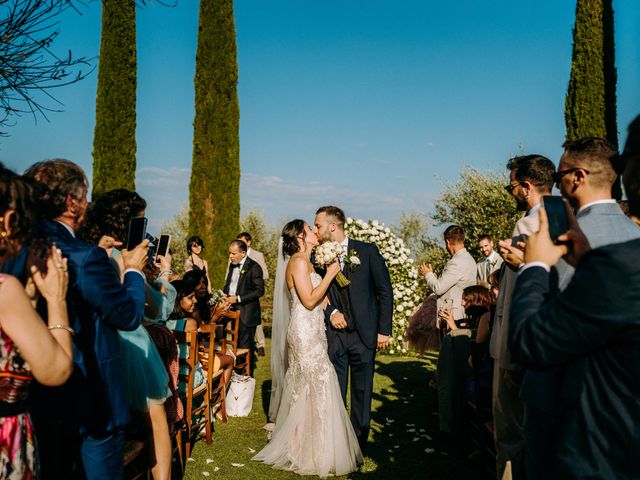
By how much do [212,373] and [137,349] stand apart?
7.73 ft

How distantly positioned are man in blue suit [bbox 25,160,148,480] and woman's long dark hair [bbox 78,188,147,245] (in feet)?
2.00

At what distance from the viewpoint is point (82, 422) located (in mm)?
2631

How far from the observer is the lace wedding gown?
17.2 feet

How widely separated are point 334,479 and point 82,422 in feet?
10.1

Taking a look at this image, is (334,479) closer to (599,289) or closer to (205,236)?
(599,289)

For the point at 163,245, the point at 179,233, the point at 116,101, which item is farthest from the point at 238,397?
the point at 179,233

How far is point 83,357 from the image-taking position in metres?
2.62

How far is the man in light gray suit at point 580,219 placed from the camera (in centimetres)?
231

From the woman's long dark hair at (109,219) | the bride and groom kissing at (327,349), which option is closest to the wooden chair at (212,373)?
the bride and groom kissing at (327,349)

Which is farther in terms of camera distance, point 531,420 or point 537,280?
point 531,420

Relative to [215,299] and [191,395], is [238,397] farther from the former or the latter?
[191,395]

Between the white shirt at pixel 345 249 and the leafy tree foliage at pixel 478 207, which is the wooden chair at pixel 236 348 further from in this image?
the leafy tree foliage at pixel 478 207

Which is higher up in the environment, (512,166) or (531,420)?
(512,166)

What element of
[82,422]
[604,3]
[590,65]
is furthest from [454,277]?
[604,3]
